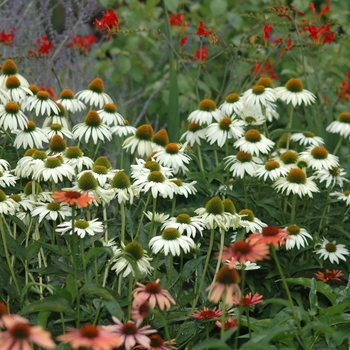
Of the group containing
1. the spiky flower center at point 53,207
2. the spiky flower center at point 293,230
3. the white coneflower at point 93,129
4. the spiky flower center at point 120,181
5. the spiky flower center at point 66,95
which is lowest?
the spiky flower center at point 293,230

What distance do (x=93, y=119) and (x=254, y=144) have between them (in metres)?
0.67

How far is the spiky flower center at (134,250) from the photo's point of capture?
218cm

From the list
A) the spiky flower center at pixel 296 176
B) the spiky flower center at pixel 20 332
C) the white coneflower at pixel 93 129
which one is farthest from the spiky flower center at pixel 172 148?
the spiky flower center at pixel 20 332

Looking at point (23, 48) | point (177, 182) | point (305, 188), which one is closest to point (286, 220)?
point (305, 188)

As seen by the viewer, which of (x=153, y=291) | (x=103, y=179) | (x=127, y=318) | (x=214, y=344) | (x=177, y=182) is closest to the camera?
(x=214, y=344)

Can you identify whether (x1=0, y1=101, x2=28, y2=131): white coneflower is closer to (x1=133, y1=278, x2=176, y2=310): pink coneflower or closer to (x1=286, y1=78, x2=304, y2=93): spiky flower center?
(x1=133, y1=278, x2=176, y2=310): pink coneflower

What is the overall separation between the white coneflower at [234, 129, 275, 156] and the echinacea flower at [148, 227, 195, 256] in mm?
727

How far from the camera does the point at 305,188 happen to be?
8.86ft

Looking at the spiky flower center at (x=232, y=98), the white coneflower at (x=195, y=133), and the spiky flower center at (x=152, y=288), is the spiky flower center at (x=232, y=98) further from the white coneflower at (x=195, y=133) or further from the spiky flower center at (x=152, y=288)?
the spiky flower center at (x=152, y=288)

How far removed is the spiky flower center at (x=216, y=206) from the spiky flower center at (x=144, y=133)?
0.67 meters

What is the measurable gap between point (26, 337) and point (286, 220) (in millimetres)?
1732

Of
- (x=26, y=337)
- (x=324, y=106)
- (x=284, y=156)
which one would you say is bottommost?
(x=324, y=106)

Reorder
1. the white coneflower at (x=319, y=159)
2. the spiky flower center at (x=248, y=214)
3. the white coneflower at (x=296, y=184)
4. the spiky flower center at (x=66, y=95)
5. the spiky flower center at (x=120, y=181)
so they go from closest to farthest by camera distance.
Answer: the spiky flower center at (x=120, y=181), the spiky flower center at (x=248, y=214), the white coneflower at (x=296, y=184), the white coneflower at (x=319, y=159), the spiky flower center at (x=66, y=95)

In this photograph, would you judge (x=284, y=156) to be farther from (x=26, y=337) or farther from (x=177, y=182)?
(x=26, y=337)
